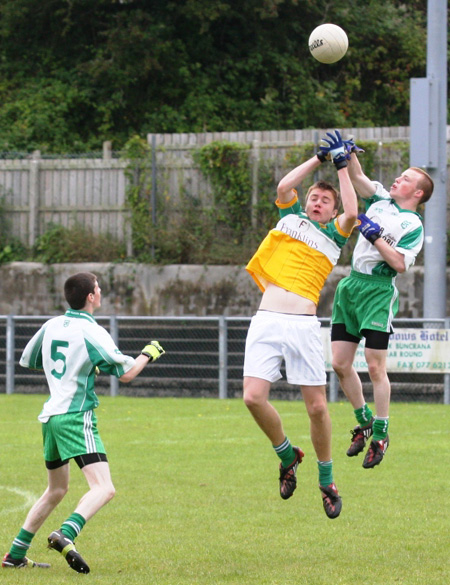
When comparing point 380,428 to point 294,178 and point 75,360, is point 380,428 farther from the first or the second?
point 75,360

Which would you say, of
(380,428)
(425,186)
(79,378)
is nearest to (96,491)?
(79,378)

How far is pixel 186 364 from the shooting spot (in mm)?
19312

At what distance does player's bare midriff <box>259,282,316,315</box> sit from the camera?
7.53 meters

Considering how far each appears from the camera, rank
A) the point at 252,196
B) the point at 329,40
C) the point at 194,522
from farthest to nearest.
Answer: the point at 252,196
the point at 194,522
the point at 329,40

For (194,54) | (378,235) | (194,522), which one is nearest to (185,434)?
(194,522)

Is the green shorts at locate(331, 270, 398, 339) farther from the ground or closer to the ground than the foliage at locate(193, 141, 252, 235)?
closer to the ground

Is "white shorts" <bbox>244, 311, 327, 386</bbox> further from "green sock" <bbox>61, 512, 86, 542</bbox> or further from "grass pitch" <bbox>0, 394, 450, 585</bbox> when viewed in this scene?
"green sock" <bbox>61, 512, 86, 542</bbox>

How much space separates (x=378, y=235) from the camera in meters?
7.51

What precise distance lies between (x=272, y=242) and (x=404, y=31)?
2163 centimetres

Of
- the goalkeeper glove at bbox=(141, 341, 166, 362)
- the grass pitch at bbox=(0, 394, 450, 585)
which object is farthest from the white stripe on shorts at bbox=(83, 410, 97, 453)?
the grass pitch at bbox=(0, 394, 450, 585)

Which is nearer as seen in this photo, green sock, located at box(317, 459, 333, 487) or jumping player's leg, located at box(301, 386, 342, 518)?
jumping player's leg, located at box(301, 386, 342, 518)

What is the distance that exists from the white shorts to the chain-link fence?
10.2m

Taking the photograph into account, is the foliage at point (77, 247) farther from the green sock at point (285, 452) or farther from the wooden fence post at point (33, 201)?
the green sock at point (285, 452)

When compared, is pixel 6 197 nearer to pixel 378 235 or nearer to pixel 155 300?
pixel 155 300
